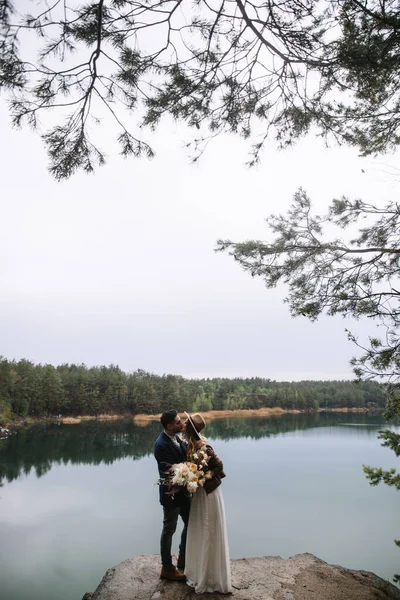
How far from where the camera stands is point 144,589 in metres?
2.73

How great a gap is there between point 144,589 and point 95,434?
29.4 meters

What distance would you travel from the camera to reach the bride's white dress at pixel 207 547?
2623 mm

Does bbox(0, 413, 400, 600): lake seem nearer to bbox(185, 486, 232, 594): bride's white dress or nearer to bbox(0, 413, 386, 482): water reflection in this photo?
bbox(0, 413, 386, 482): water reflection

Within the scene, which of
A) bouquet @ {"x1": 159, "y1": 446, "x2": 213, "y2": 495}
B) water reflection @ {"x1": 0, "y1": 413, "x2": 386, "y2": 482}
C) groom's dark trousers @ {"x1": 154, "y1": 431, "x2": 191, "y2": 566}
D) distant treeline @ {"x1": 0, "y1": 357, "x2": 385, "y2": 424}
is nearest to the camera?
bouquet @ {"x1": 159, "y1": 446, "x2": 213, "y2": 495}

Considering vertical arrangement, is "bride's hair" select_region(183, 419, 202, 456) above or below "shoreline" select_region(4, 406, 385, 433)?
above

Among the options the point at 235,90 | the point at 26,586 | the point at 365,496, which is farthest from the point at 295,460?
the point at 235,90

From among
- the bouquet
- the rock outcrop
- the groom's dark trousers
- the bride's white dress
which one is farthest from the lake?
the bouquet

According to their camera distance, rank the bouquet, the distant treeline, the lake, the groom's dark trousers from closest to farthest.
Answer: the bouquet
the groom's dark trousers
the lake
the distant treeline

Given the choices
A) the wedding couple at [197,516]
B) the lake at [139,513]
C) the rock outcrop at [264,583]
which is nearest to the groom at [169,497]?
the wedding couple at [197,516]

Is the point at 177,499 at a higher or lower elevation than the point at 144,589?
higher

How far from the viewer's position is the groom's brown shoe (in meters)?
2.82

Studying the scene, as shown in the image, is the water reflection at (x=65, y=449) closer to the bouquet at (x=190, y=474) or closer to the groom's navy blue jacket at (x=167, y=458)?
the groom's navy blue jacket at (x=167, y=458)

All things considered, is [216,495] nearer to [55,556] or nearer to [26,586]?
[26,586]

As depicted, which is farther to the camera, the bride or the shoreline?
the shoreline
